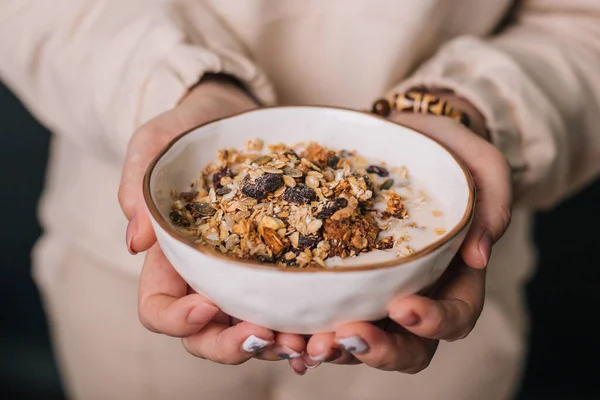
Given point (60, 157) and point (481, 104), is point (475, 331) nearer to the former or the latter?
point (481, 104)

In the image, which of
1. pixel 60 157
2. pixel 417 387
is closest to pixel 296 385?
pixel 417 387

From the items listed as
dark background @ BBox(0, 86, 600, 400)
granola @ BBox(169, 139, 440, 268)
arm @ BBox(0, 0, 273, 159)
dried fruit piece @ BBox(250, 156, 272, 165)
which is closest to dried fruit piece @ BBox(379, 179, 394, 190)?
granola @ BBox(169, 139, 440, 268)

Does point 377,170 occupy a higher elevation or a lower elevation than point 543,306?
→ higher

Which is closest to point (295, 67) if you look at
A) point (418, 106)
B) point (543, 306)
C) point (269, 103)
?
point (269, 103)

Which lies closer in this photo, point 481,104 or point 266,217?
point 266,217

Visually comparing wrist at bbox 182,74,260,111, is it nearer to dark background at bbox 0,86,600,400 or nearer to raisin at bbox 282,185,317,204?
raisin at bbox 282,185,317,204

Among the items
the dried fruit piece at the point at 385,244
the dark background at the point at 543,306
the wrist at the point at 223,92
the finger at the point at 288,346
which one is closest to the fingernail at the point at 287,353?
the finger at the point at 288,346

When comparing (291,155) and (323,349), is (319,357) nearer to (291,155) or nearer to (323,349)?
(323,349)
